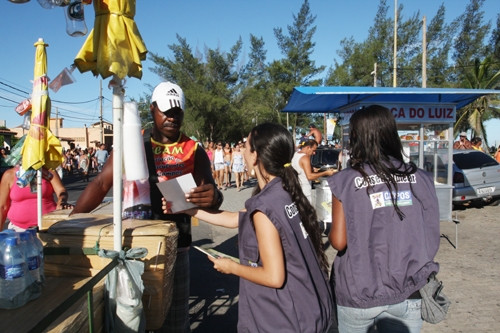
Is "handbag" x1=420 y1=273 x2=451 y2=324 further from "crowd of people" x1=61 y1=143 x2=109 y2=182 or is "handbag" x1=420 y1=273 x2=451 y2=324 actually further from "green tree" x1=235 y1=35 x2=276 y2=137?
"green tree" x1=235 y1=35 x2=276 y2=137

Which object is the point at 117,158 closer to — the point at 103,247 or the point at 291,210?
the point at 103,247

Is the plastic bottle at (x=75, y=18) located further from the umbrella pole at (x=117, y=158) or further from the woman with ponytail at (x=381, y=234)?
the woman with ponytail at (x=381, y=234)

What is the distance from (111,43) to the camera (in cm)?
182

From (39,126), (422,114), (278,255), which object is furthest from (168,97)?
(422,114)

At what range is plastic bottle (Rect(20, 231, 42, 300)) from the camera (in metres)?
1.61

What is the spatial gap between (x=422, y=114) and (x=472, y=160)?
4.62 metres

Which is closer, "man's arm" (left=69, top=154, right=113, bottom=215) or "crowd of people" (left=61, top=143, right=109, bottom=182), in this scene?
"man's arm" (left=69, top=154, right=113, bottom=215)

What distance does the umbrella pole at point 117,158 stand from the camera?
5.92 ft

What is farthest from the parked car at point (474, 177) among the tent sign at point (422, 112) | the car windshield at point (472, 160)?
the tent sign at point (422, 112)

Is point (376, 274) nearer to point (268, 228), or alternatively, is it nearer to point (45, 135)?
point (268, 228)

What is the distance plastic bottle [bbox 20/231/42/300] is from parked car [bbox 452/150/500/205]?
10.5 metres

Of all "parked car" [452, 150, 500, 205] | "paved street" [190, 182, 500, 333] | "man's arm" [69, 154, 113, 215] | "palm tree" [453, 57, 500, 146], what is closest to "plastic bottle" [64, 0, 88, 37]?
"man's arm" [69, 154, 113, 215]

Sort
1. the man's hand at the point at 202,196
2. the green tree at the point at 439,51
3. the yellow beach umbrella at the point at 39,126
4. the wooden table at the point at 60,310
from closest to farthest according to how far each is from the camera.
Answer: the wooden table at the point at 60,310
the man's hand at the point at 202,196
the yellow beach umbrella at the point at 39,126
the green tree at the point at 439,51

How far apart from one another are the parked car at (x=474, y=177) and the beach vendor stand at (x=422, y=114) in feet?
8.95
